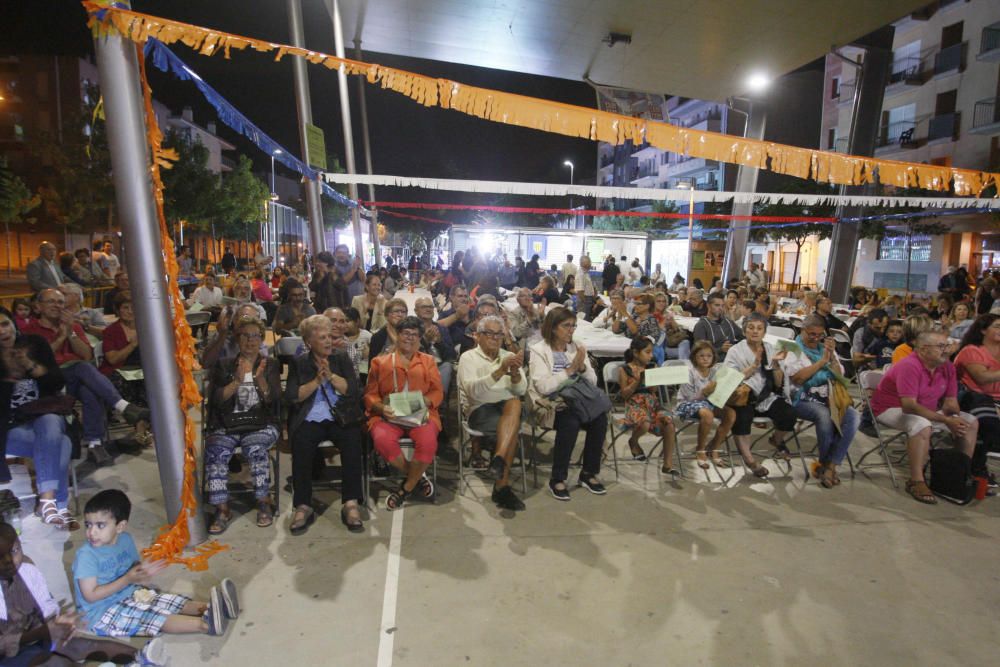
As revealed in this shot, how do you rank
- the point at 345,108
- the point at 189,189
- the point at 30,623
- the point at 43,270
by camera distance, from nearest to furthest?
the point at 30,623 < the point at 43,270 < the point at 345,108 < the point at 189,189

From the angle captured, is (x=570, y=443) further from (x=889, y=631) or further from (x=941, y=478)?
(x=941, y=478)

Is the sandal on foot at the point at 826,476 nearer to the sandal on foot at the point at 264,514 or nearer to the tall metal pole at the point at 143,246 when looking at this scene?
the sandal on foot at the point at 264,514

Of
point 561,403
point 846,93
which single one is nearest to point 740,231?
point 561,403

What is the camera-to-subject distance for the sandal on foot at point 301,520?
378 cm

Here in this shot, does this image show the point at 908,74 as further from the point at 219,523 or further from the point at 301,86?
the point at 219,523

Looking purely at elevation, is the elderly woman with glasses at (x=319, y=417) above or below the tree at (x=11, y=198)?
below

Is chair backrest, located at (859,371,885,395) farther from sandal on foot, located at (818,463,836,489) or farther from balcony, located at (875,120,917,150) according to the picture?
balcony, located at (875,120,917,150)

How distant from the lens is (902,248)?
1008 inches

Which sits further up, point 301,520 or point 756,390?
point 756,390

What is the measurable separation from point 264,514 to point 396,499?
0.91 meters

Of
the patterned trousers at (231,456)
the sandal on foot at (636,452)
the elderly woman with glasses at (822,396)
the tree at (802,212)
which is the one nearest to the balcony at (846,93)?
the tree at (802,212)

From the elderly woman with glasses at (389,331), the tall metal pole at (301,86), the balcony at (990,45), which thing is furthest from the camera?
the balcony at (990,45)

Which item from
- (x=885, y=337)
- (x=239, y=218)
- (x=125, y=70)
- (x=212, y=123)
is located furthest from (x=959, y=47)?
(x=212, y=123)

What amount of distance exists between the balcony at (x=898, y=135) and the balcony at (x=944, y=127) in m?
0.89
